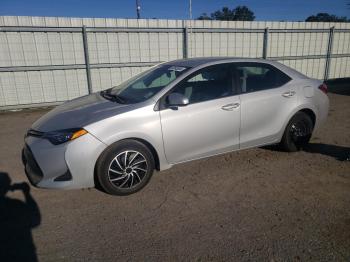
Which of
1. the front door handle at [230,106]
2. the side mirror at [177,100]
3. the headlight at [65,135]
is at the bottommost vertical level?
the headlight at [65,135]

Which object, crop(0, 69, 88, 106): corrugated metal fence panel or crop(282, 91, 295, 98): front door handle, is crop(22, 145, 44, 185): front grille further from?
crop(0, 69, 88, 106): corrugated metal fence panel

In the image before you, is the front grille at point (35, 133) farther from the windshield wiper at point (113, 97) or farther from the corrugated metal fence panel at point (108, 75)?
the corrugated metal fence panel at point (108, 75)

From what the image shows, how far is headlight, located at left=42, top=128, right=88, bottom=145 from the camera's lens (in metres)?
3.31

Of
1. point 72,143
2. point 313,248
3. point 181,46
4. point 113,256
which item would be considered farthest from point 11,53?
point 313,248

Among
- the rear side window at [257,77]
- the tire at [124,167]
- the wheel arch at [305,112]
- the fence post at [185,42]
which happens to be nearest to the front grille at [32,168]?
the tire at [124,167]

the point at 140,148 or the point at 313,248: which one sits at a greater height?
the point at 140,148

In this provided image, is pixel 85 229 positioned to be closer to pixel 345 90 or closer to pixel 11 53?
pixel 11 53

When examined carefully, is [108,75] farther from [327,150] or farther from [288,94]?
[327,150]

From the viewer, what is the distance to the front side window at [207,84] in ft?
12.9

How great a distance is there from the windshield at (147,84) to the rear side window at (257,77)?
806 millimetres

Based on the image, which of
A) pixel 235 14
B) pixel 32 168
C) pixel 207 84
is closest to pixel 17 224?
pixel 32 168

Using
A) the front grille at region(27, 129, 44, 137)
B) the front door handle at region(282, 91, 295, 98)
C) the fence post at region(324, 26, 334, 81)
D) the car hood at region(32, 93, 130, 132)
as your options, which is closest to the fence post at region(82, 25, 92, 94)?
the car hood at region(32, 93, 130, 132)

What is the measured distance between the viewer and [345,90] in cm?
1210

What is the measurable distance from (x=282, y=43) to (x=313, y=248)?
35.4 feet
